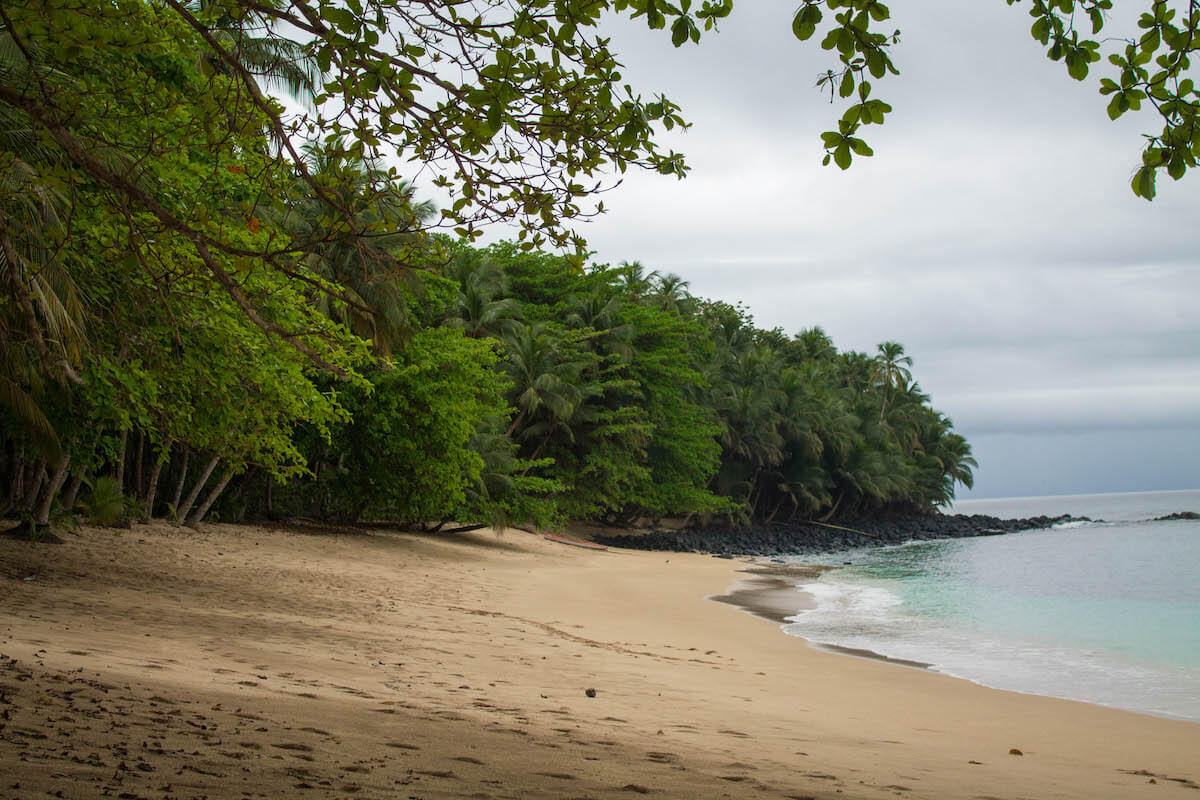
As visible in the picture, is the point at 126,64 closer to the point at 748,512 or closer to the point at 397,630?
the point at 397,630

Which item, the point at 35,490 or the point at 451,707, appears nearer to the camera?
the point at 451,707

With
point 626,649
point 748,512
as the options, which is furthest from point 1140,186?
point 748,512

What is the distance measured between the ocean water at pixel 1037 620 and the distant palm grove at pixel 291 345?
7964mm

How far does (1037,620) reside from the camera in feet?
54.7

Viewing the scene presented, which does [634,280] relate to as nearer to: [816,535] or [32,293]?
[816,535]

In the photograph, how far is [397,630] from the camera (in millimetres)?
8695

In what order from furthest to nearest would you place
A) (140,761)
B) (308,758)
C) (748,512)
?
(748,512) < (308,758) < (140,761)

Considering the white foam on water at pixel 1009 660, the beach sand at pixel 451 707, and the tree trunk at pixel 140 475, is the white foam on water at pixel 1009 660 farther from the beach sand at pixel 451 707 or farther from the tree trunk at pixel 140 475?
the tree trunk at pixel 140 475

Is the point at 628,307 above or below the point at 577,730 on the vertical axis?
above

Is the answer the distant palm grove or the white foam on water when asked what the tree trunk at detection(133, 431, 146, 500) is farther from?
the white foam on water

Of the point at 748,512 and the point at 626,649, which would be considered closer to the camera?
the point at 626,649

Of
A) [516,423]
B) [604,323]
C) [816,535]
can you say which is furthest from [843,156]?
[816,535]

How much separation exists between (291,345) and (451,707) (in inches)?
90.1

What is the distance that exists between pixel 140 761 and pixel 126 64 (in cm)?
881
